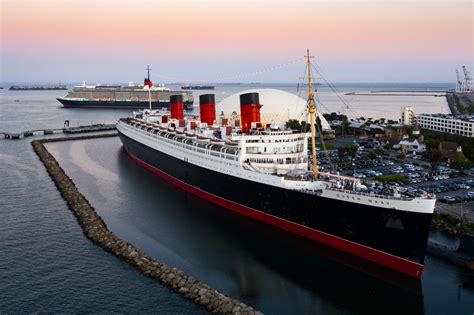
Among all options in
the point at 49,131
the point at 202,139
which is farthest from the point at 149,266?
the point at 49,131

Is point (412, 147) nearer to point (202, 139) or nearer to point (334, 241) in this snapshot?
point (202, 139)

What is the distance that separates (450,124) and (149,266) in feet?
137

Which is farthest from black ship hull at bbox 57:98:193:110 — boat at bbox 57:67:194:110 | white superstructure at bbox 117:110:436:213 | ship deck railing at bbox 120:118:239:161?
white superstructure at bbox 117:110:436:213

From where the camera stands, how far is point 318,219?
1708 centimetres

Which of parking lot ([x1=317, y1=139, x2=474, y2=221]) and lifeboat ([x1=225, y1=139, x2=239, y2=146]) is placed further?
lifeboat ([x1=225, y1=139, x2=239, y2=146])

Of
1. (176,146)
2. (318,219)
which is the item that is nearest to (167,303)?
(318,219)

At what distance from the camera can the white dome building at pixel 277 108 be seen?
171 feet

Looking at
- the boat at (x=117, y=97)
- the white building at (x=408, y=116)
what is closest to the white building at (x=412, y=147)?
the white building at (x=408, y=116)

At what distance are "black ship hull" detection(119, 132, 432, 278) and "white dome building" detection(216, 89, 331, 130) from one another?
3004cm

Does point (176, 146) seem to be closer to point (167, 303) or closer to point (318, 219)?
point (318, 219)

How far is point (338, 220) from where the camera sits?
53.7 ft

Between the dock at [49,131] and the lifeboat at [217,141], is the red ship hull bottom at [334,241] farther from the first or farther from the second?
the dock at [49,131]

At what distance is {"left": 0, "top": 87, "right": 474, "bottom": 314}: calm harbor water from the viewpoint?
44.3 ft

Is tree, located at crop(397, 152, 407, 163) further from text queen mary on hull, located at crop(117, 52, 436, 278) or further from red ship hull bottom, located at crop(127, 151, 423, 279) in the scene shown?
red ship hull bottom, located at crop(127, 151, 423, 279)
